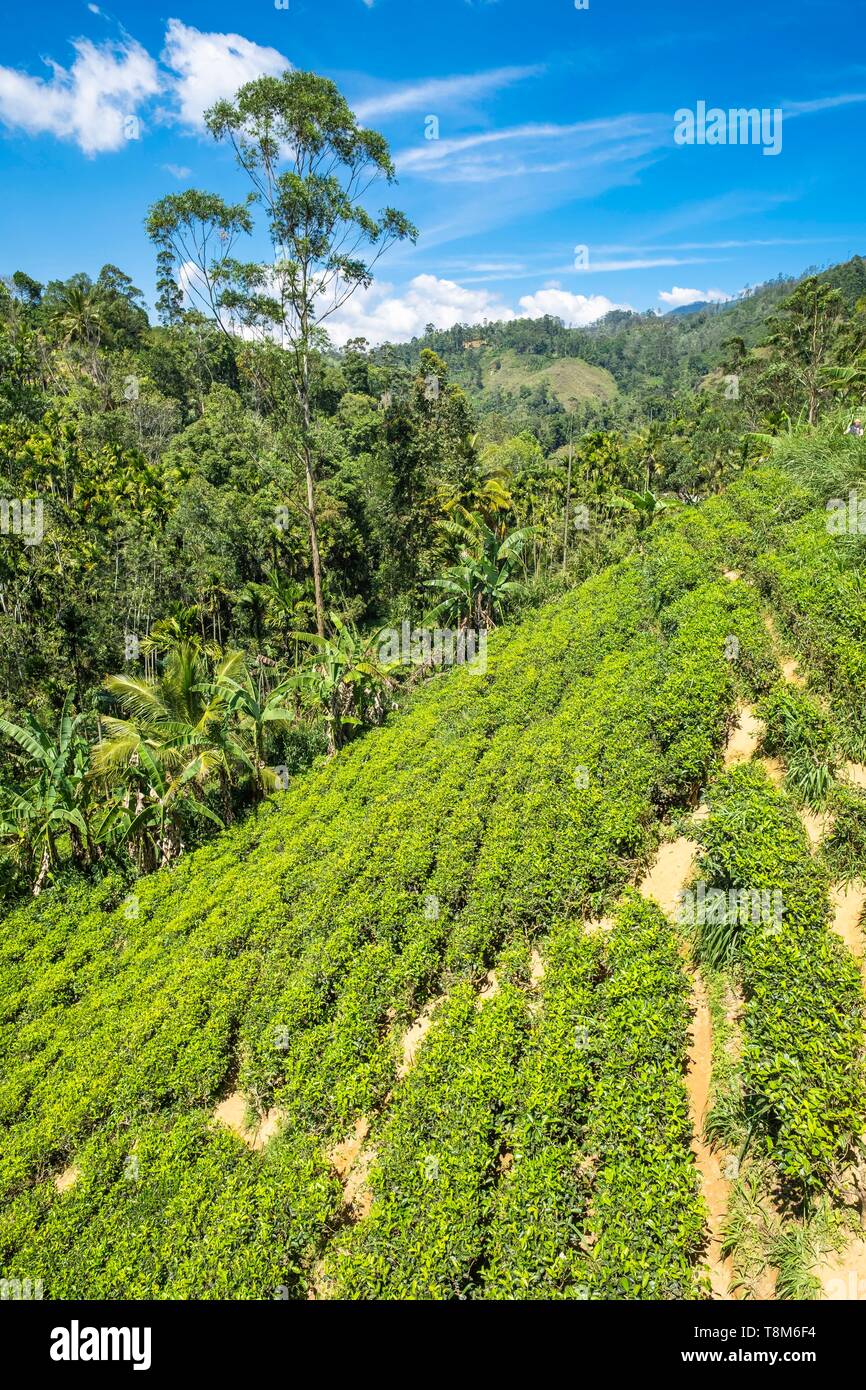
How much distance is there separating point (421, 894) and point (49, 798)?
917 cm

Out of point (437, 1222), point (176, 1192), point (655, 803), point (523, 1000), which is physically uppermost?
point (655, 803)

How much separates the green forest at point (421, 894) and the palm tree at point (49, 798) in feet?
0.36

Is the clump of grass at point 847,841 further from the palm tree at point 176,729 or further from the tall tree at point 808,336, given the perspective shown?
the tall tree at point 808,336

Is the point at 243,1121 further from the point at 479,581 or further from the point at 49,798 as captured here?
the point at 479,581

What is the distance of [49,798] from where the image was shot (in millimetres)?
13742

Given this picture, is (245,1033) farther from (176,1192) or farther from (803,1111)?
(803,1111)

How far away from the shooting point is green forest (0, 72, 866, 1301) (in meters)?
5.07

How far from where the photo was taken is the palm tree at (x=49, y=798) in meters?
13.6

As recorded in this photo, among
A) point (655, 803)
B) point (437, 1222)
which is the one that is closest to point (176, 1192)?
point (437, 1222)

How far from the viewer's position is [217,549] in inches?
987

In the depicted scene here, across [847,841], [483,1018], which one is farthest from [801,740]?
[483,1018]

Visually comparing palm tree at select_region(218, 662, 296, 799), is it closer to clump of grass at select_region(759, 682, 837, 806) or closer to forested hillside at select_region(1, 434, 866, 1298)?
forested hillside at select_region(1, 434, 866, 1298)

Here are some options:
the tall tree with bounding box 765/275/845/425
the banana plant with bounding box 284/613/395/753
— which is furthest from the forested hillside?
the tall tree with bounding box 765/275/845/425
